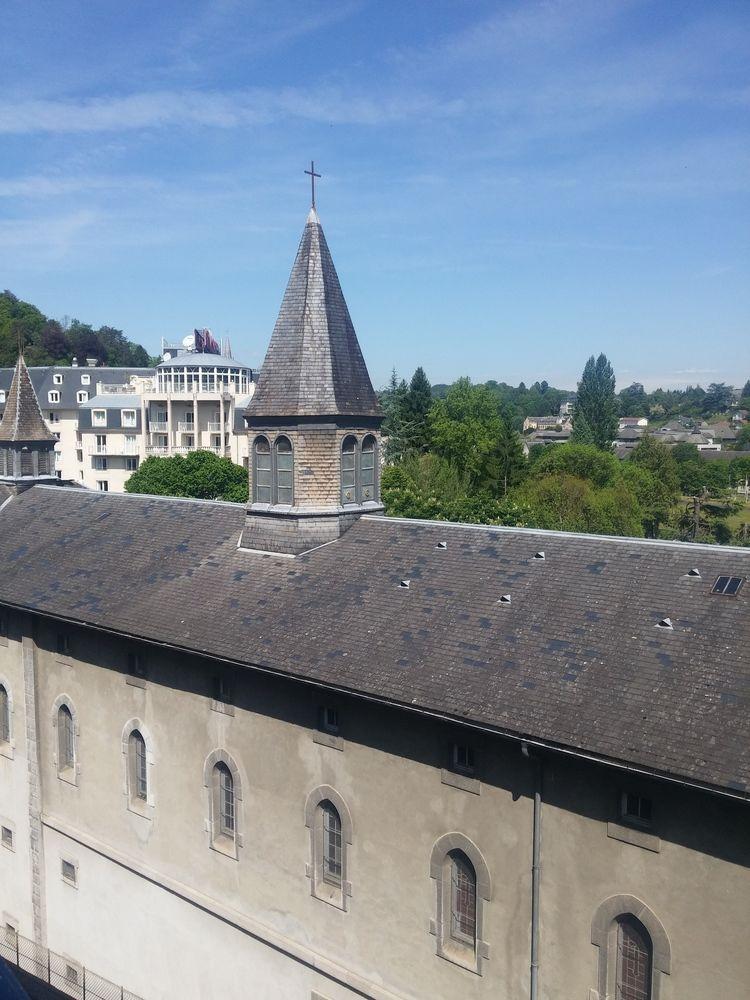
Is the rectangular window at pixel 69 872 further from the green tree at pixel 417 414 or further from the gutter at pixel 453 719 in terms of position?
the green tree at pixel 417 414

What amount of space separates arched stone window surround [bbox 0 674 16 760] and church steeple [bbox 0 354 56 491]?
9876mm

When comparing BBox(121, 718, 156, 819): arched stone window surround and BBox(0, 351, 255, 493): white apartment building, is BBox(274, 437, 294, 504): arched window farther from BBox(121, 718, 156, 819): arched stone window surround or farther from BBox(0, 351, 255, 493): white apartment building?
BBox(0, 351, 255, 493): white apartment building

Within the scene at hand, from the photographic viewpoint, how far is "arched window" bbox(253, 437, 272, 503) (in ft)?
79.3

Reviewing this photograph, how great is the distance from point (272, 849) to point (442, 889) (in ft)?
15.2

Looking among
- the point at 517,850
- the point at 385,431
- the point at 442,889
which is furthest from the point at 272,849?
the point at 385,431

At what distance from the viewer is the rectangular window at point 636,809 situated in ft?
45.4

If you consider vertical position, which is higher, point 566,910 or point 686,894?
point 686,894

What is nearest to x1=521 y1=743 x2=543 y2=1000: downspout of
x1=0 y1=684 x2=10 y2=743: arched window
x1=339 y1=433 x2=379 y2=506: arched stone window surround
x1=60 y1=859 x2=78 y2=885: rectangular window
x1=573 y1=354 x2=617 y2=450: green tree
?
x1=339 y1=433 x2=379 y2=506: arched stone window surround

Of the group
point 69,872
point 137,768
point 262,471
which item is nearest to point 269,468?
point 262,471

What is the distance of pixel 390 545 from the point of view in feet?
71.5

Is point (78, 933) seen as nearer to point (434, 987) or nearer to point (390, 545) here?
point (434, 987)

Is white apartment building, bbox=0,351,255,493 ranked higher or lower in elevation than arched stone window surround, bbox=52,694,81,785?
higher

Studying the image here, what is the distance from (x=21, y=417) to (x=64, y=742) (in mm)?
14841

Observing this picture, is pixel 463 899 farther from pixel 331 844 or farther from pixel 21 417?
pixel 21 417
